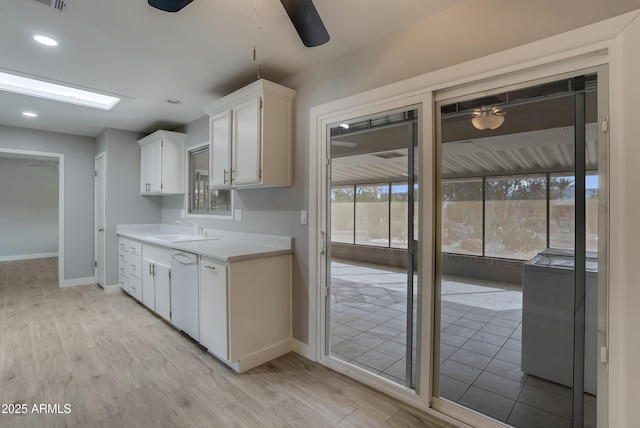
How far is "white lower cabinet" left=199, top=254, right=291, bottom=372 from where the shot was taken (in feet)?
7.77

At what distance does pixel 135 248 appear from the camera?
4.00 metres

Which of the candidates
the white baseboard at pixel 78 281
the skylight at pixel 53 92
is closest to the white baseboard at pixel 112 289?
the white baseboard at pixel 78 281

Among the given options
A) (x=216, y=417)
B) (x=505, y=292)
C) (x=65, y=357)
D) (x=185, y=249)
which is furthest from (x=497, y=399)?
(x=65, y=357)

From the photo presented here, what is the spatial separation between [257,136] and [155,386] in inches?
81.9

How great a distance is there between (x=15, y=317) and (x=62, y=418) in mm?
2560

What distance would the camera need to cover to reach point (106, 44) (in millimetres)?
2240

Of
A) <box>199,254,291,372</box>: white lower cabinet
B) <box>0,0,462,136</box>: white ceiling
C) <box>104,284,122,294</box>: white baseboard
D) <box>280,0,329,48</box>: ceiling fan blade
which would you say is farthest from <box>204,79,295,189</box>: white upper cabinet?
<box>104,284,122,294</box>: white baseboard

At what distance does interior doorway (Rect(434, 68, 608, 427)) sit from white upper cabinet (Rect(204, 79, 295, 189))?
1.37 meters

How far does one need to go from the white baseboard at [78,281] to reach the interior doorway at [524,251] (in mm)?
5574

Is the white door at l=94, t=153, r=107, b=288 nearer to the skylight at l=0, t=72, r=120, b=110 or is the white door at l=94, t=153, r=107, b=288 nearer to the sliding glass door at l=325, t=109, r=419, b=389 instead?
the skylight at l=0, t=72, r=120, b=110

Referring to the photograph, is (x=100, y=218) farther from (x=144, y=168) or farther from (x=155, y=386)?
(x=155, y=386)

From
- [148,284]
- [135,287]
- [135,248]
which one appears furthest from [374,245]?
[135,287]

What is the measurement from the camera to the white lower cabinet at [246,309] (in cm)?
237

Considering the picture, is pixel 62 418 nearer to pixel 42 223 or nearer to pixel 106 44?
pixel 106 44
